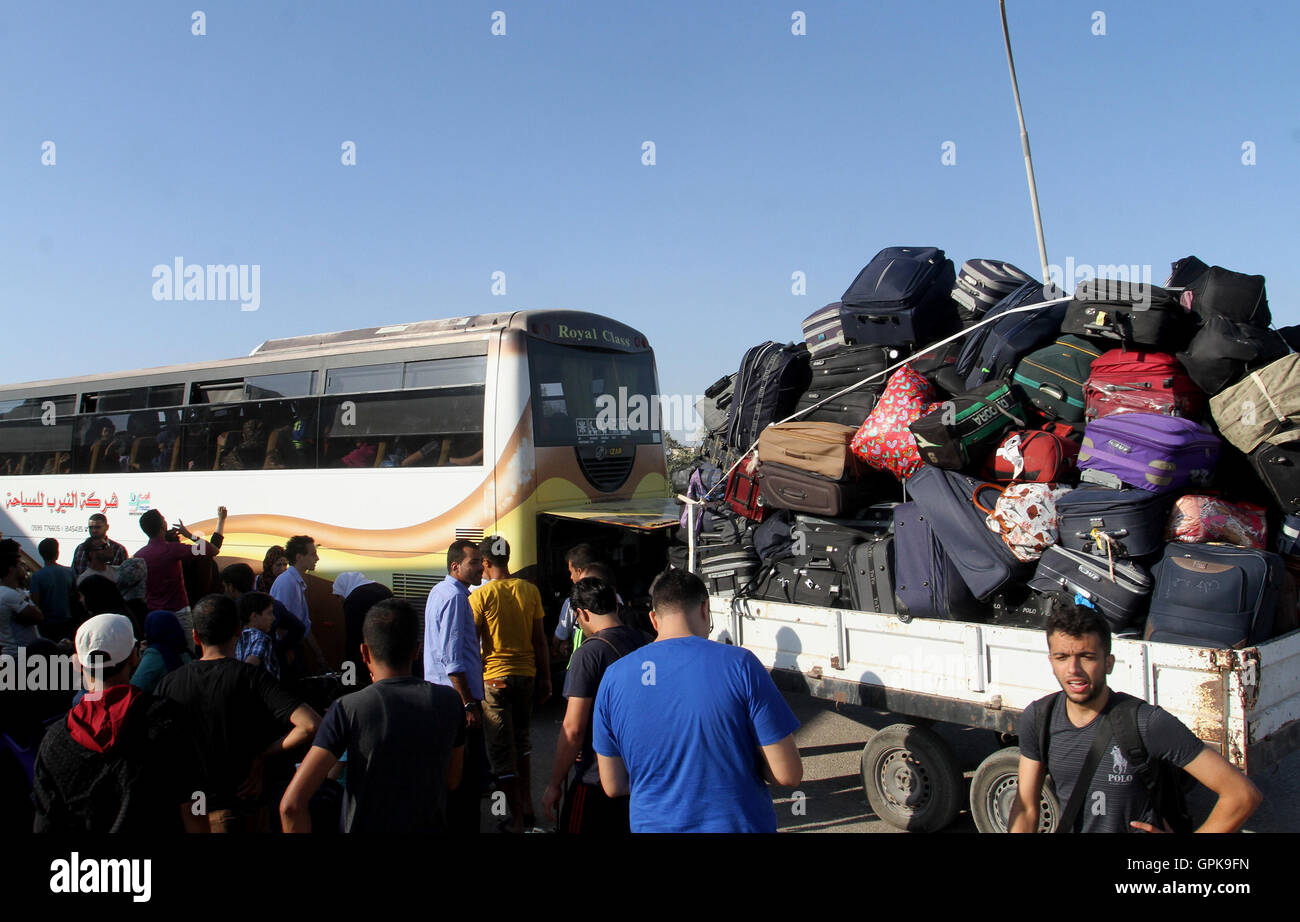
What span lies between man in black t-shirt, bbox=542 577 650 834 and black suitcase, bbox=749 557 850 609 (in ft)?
6.45

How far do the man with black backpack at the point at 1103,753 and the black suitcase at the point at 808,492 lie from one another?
293 cm

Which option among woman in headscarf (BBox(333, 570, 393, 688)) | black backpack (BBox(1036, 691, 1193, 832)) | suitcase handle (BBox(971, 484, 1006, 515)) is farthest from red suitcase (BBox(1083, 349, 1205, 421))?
woman in headscarf (BBox(333, 570, 393, 688))

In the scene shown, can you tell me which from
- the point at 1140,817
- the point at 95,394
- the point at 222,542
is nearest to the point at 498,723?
the point at 1140,817

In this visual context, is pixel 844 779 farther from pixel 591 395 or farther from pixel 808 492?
pixel 591 395

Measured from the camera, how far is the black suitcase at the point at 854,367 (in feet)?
20.9

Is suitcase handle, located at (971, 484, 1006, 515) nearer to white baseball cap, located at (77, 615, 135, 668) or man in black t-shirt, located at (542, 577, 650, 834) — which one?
man in black t-shirt, located at (542, 577, 650, 834)

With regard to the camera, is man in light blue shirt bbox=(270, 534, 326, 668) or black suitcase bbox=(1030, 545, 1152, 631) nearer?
black suitcase bbox=(1030, 545, 1152, 631)

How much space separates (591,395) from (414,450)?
213 cm

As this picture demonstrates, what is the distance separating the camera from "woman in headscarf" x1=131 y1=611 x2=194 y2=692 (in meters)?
5.02

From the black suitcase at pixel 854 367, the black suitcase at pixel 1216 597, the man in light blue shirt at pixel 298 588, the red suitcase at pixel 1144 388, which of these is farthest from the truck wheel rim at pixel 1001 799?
the man in light blue shirt at pixel 298 588

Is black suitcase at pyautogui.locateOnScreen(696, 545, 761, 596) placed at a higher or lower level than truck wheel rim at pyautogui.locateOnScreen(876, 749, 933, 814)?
higher

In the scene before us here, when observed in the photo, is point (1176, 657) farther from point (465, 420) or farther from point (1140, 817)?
point (465, 420)

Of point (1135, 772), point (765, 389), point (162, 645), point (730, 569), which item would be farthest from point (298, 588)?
point (1135, 772)
